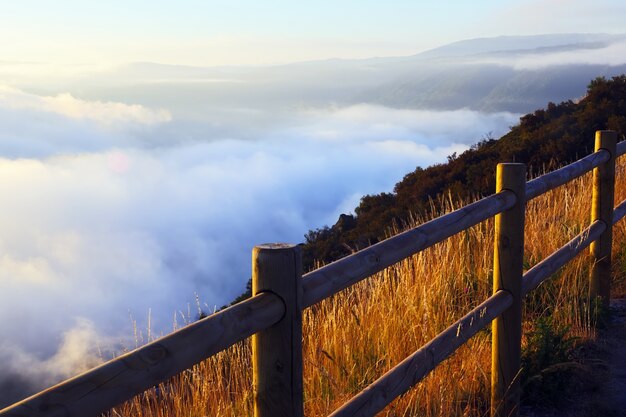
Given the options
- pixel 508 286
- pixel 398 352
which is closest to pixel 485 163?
pixel 398 352

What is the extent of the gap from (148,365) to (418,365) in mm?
1397

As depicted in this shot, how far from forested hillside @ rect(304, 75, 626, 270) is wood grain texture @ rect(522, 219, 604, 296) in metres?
6.95

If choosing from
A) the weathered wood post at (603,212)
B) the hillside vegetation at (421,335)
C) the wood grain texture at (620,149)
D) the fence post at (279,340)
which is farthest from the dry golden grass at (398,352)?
the fence post at (279,340)

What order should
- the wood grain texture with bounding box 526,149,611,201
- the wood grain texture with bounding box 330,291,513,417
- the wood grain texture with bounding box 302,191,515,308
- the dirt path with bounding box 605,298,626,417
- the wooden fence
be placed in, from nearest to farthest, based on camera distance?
the wooden fence
the wood grain texture with bounding box 302,191,515,308
the wood grain texture with bounding box 330,291,513,417
the wood grain texture with bounding box 526,149,611,201
the dirt path with bounding box 605,298,626,417

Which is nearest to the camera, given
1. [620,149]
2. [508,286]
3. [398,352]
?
[508,286]

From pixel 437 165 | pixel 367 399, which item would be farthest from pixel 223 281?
pixel 367 399

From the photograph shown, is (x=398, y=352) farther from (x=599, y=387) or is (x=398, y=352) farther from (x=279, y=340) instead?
(x=279, y=340)

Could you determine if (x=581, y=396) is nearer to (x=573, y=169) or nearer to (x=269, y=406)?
(x=573, y=169)

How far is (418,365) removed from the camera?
2750 millimetres

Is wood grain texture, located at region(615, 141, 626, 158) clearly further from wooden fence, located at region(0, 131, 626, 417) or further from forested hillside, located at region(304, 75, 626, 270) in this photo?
forested hillside, located at region(304, 75, 626, 270)

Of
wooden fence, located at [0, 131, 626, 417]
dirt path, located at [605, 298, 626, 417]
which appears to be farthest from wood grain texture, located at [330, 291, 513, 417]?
dirt path, located at [605, 298, 626, 417]

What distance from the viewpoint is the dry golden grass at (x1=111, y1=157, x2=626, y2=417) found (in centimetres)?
346

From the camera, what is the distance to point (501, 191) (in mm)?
3465

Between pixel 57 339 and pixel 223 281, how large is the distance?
79.7 metres
